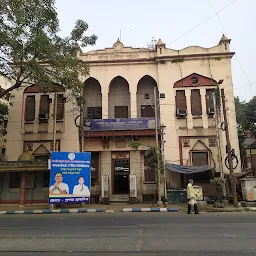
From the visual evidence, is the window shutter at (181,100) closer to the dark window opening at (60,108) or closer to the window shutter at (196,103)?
the window shutter at (196,103)

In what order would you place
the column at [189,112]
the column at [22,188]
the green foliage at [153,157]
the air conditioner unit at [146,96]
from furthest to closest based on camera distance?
the air conditioner unit at [146,96] → the column at [189,112] → the column at [22,188] → the green foliage at [153,157]

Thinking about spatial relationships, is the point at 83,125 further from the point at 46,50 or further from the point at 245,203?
the point at 245,203

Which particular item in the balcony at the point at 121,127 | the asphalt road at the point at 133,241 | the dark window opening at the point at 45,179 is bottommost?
the asphalt road at the point at 133,241

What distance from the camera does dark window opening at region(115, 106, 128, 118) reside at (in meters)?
20.7

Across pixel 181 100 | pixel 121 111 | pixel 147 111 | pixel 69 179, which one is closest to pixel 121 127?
pixel 121 111

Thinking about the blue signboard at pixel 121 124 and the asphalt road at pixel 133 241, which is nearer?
the asphalt road at pixel 133 241

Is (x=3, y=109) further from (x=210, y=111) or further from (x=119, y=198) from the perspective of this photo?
(x=210, y=111)

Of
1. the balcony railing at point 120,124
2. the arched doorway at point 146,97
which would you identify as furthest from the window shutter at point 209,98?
the balcony railing at point 120,124

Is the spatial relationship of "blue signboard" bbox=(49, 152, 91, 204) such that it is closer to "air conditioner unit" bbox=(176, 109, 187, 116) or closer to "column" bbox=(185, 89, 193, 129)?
"air conditioner unit" bbox=(176, 109, 187, 116)

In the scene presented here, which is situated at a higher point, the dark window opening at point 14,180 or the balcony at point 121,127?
the balcony at point 121,127

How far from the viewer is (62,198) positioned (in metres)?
15.1

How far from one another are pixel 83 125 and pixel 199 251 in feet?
48.8

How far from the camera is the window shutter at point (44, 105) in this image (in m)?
20.5

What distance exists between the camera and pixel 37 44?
12.8 meters
